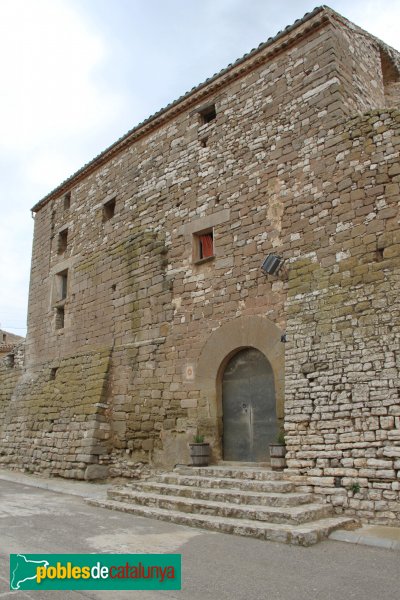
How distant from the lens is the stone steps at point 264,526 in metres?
4.75

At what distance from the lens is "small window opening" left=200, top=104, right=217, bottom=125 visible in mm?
10141

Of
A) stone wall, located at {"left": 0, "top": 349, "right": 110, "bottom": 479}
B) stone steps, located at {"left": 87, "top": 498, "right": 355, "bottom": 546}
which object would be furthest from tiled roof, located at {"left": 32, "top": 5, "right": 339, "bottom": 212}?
stone steps, located at {"left": 87, "top": 498, "right": 355, "bottom": 546}

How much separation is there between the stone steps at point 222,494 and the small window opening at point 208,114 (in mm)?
7278

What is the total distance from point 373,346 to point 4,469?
9920 mm

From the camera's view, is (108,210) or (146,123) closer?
(146,123)

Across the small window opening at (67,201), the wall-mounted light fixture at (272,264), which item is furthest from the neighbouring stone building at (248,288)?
the small window opening at (67,201)

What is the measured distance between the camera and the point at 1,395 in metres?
14.2

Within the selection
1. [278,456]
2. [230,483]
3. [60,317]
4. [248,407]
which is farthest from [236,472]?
[60,317]

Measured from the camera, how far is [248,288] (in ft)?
27.2

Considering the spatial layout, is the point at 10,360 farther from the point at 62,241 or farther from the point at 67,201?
the point at 67,201

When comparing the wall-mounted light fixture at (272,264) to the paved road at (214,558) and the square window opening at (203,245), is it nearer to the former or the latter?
the square window opening at (203,245)

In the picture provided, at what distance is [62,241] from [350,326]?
32.0ft

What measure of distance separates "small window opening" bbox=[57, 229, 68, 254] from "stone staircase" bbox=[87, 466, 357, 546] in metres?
8.02

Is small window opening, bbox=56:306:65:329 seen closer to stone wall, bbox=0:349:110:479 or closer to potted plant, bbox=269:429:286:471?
stone wall, bbox=0:349:110:479
